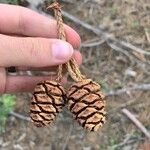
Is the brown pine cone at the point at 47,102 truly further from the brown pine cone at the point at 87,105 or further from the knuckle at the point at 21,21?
the knuckle at the point at 21,21

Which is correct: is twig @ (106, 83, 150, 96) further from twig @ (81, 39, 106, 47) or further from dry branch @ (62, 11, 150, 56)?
twig @ (81, 39, 106, 47)

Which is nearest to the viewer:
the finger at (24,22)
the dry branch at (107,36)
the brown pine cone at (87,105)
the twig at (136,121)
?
the brown pine cone at (87,105)

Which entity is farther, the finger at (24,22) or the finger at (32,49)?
the finger at (24,22)

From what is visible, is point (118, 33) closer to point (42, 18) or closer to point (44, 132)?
point (44, 132)

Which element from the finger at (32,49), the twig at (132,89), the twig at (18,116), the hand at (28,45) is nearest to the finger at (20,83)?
the hand at (28,45)

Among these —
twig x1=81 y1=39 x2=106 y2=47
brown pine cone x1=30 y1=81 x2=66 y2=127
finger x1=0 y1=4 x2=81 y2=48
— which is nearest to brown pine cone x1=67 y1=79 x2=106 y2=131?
brown pine cone x1=30 y1=81 x2=66 y2=127

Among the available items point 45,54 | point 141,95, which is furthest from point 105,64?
point 45,54

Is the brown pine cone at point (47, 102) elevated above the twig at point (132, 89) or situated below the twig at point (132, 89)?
above
